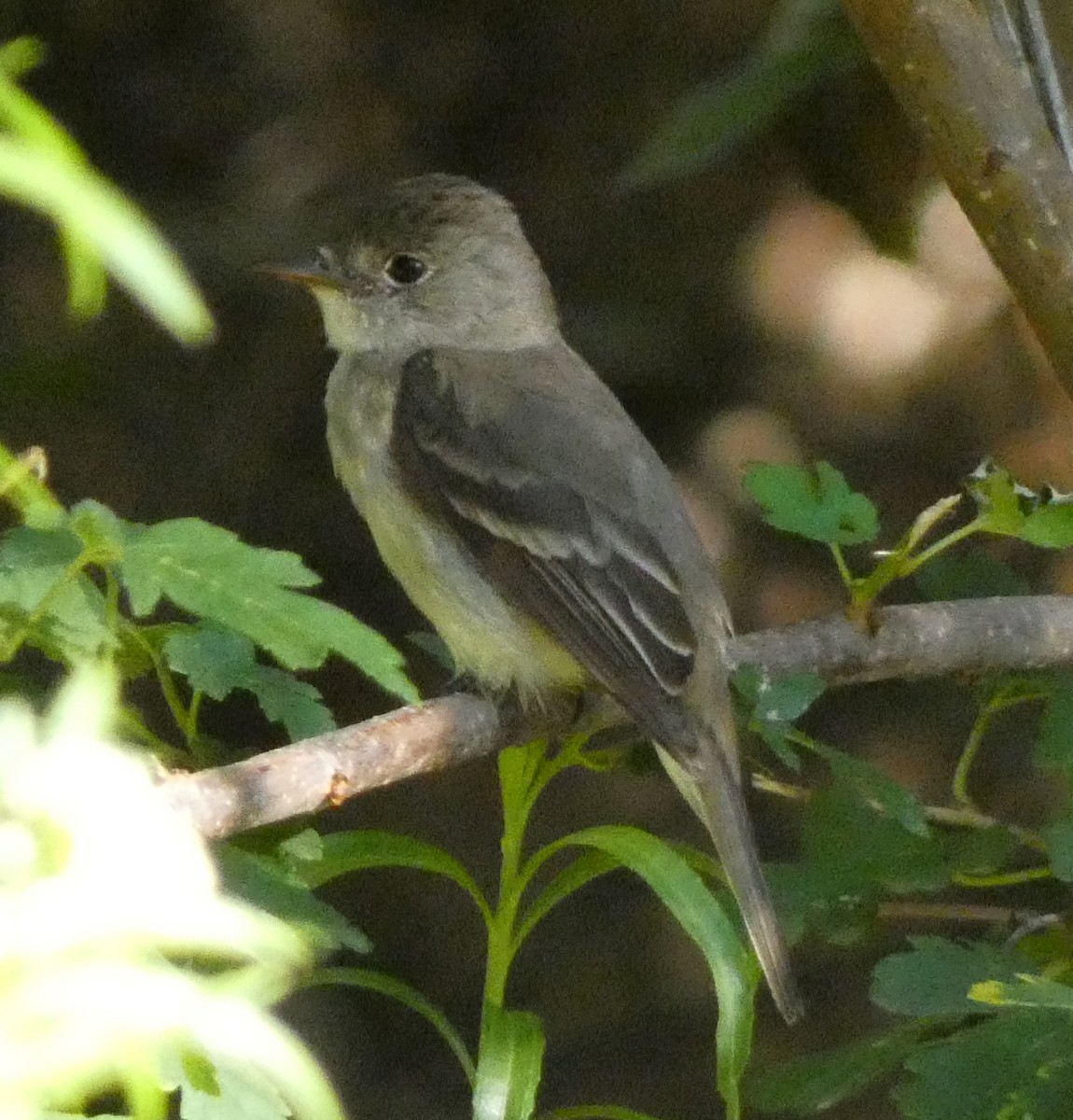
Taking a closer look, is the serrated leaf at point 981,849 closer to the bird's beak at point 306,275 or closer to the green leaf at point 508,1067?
the green leaf at point 508,1067

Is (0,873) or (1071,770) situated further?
(1071,770)

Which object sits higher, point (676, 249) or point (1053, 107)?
point (1053, 107)

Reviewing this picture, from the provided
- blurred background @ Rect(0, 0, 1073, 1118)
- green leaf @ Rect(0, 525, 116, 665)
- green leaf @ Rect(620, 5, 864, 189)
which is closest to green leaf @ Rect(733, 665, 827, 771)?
green leaf @ Rect(620, 5, 864, 189)

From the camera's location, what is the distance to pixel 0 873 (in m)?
0.87

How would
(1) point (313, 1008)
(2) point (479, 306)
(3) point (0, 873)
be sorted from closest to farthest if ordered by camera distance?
1. (3) point (0, 873)
2. (2) point (479, 306)
3. (1) point (313, 1008)

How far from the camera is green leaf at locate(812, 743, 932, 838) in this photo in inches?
87.1

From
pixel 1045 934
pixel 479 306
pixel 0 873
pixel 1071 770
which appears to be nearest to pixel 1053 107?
pixel 1071 770

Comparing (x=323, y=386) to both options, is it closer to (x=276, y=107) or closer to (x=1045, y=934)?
(x=276, y=107)

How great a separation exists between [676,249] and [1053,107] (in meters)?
2.00

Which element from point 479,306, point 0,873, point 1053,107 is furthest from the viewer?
A: point 479,306

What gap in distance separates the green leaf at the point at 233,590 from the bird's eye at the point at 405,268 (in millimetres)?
2313

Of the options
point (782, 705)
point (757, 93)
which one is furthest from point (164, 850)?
point (757, 93)

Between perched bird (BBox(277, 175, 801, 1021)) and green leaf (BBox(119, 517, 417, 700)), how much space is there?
52.4 inches

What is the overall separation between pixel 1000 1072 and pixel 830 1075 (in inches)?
13.8
